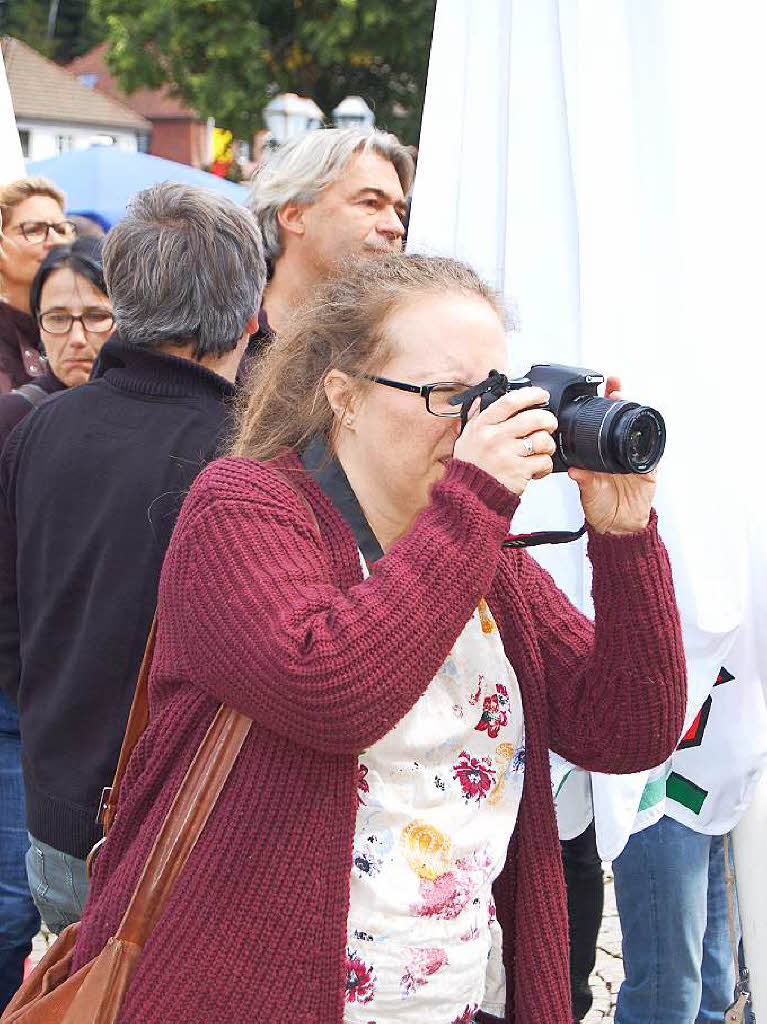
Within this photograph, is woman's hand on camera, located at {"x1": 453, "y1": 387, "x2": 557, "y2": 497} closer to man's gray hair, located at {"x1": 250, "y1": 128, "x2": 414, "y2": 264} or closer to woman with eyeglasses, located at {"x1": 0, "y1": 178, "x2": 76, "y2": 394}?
man's gray hair, located at {"x1": 250, "y1": 128, "x2": 414, "y2": 264}

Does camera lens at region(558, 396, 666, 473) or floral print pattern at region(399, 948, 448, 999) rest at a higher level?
camera lens at region(558, 396, 666, 473)

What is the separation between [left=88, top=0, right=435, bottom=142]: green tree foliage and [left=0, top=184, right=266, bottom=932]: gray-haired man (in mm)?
16313

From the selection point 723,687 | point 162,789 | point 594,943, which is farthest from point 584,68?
point 594,943

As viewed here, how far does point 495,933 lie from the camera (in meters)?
1.77

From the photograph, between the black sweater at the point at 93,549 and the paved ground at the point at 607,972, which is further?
the paved ground at the point at 607,972

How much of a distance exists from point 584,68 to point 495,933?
52.2 inches

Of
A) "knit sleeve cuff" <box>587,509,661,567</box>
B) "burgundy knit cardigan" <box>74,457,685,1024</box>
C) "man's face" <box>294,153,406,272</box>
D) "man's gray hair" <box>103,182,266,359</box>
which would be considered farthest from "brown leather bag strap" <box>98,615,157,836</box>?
"man's face" <box>294,153,406,272</box>

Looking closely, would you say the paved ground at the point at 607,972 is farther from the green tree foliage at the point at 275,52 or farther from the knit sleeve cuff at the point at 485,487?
the green tree foliage at the point at 275,52

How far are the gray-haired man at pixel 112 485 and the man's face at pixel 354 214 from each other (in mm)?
935

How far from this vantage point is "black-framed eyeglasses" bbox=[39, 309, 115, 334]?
3393 millimetres

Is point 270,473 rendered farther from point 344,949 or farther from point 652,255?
point 652,255

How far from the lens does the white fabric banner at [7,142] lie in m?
3.97

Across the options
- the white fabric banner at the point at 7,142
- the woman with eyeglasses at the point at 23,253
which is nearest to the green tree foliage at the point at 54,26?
the white fabric banner at the point at 7,142

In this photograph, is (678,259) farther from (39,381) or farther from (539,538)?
(39,381)
